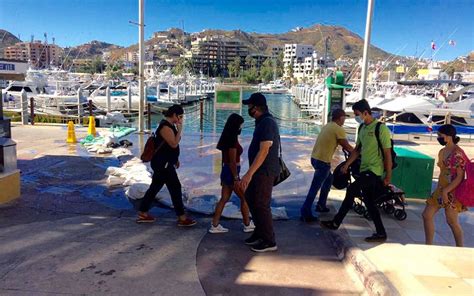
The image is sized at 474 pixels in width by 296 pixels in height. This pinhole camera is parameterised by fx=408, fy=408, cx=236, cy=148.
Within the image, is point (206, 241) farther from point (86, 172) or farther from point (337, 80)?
point (337, 80)

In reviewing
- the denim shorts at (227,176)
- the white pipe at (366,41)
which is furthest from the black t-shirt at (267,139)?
the white pipe at (366,41)

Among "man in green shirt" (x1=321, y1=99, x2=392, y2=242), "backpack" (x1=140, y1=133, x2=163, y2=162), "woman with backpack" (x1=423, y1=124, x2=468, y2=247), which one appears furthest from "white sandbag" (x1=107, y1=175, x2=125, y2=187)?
"woman with backpack" (x1=423, y1=124, x2=468, y2=247)

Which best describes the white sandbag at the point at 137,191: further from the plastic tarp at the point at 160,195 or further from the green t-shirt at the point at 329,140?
the green t-shirt at the point at 329,140

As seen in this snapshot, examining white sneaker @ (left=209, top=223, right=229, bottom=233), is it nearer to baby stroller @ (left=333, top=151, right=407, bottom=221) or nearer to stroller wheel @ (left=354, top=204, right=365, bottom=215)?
baby stroller @ (left=333, top=151, right=407, bottom=221)

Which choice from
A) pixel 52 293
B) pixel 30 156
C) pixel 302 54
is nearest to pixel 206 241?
pixel 52 293

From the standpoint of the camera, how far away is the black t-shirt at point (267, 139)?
429 centimetres

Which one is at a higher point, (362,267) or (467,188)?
(467,188)

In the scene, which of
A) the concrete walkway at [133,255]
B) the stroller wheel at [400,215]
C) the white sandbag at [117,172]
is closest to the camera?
the concrete walkway at [133,255]

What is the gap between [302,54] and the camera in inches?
7111

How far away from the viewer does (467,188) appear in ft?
14.2

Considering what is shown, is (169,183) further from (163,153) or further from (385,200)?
(385,200)

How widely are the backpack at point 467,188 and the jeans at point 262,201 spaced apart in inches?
78.3

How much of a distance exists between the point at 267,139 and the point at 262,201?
70cm

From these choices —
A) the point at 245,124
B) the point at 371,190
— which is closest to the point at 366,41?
the point at 371,190
